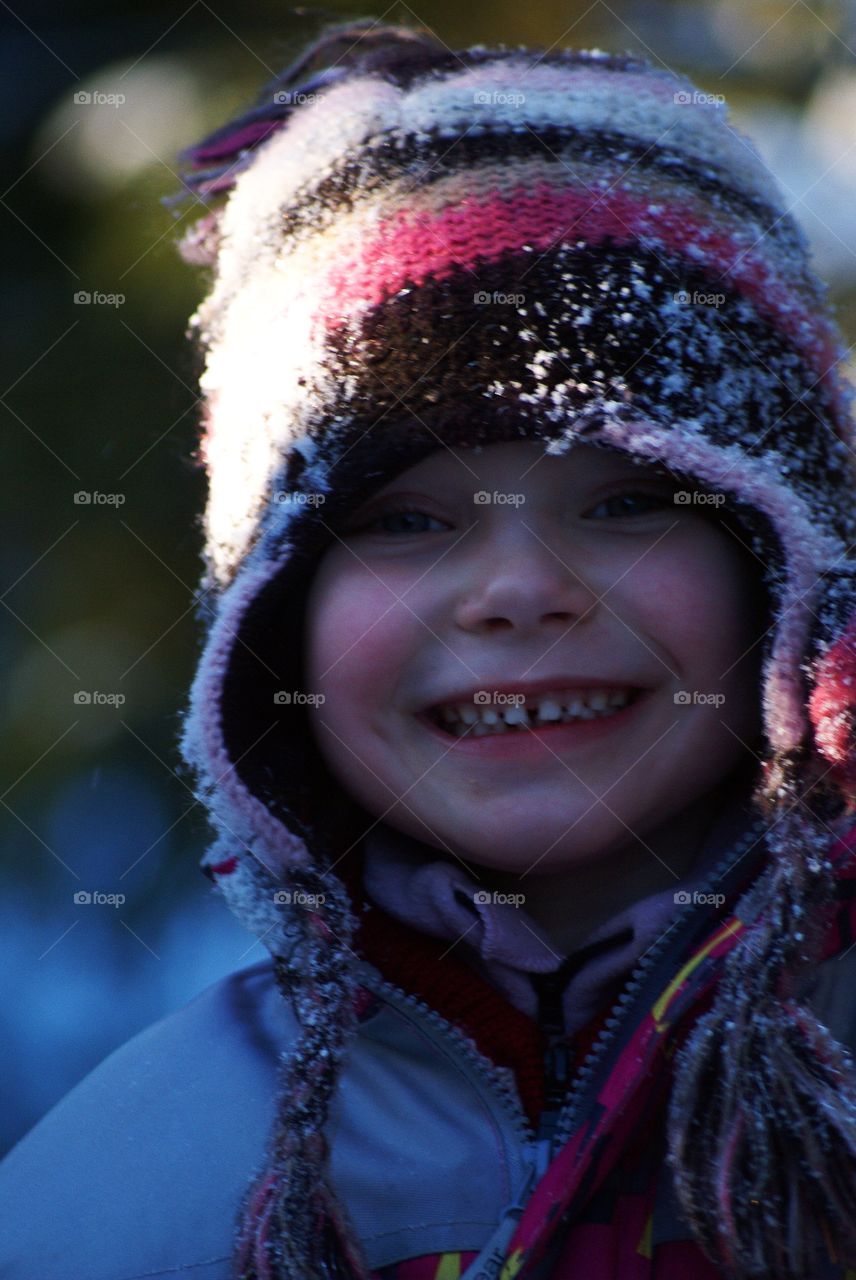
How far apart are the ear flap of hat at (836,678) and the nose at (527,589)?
7.7 inches

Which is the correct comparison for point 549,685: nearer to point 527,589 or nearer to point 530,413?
point 527,589

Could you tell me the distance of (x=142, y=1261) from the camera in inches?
45.5

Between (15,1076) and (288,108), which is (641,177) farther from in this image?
(15,1076)

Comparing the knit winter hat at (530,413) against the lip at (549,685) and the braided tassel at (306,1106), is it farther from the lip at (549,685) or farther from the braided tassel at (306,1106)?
the lip at (549,685)

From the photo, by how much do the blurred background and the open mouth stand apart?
77 cm

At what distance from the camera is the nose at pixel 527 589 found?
3.69 feet

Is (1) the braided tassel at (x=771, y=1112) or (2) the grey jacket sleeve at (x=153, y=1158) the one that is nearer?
(1) the braided tassel at (x=771, y=1112)

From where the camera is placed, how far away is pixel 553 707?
3.87 feet

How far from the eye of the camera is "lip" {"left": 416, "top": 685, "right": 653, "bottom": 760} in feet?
3.88

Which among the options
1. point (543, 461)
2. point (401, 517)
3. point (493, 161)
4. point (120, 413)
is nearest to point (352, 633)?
point (401, 517)

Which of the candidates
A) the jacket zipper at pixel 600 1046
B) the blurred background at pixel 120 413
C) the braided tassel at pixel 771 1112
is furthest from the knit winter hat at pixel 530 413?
the blurred background at pixel 120 413

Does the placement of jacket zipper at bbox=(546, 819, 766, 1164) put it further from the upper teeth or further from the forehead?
the forehead

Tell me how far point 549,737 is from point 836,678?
266mm

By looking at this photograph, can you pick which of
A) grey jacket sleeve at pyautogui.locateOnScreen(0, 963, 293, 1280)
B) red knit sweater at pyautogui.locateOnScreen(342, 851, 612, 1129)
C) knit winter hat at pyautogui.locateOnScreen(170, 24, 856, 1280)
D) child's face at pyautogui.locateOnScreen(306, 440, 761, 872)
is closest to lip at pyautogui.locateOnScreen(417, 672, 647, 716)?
child's face at pyautogui.locateOnScreen(306, 440, 761, 872)
